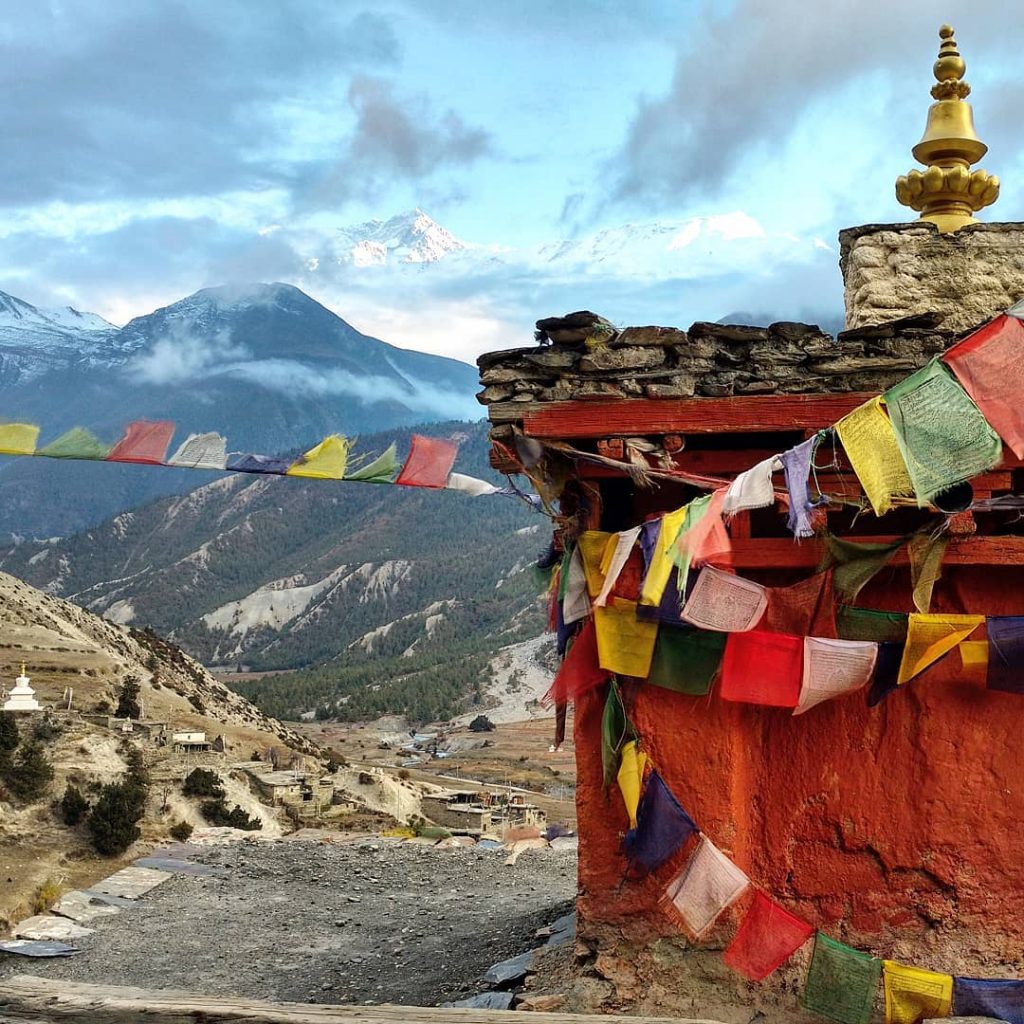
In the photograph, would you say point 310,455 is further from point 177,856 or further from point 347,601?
point 347,601

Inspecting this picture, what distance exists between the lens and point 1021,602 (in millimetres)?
6953

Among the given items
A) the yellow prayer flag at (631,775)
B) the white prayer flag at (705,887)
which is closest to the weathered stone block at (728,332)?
the yellow prayer flag at (631,775)

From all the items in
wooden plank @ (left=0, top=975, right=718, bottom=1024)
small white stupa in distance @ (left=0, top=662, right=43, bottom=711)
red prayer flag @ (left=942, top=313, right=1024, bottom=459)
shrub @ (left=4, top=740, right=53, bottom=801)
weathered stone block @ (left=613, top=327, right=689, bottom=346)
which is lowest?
shrub @ (left=4, top=740, right=53, bottom=801)

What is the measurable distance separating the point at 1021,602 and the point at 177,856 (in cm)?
1480

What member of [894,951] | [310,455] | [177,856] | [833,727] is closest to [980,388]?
[833,727]

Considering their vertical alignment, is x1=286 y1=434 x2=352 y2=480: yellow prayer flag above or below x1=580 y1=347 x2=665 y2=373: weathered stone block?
below

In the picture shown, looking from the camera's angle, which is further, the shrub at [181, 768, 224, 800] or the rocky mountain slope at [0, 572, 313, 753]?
the rocky mountain slope at [0, 572, 313, 753]

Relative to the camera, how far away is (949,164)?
9.47 meters

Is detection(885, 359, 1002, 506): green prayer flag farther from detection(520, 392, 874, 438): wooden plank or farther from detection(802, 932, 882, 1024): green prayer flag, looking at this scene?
detection(802, 932, 882, 1024): green prayer flag

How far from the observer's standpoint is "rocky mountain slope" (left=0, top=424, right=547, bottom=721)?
320 feet

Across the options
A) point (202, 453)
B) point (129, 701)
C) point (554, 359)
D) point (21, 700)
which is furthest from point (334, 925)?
point (129, 701)

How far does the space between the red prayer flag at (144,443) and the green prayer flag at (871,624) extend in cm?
484

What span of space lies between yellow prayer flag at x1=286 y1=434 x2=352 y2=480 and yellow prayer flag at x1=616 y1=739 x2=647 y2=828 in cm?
267

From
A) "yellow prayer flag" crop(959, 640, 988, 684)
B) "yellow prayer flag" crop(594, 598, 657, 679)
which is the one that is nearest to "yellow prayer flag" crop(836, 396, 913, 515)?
"yellow prayer flag" crop(959, 640, 988, 684)
